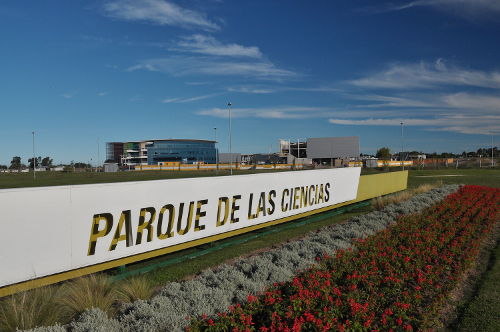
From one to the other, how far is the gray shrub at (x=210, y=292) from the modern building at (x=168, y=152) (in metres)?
123

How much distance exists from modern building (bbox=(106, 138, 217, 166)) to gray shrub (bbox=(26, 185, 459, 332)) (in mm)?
123172

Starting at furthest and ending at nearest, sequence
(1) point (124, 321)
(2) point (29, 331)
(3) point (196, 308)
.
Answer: (3) point (196, 308)
(1) point (124, 321)
(2) point (29, 331)

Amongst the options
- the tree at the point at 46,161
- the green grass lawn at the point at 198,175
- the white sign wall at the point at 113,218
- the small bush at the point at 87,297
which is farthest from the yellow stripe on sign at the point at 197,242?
the tree at the point at 46,161

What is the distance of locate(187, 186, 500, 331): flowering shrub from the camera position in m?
3.84

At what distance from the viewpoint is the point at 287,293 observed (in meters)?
4.70

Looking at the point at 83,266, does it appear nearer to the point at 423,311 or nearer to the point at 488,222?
the point at 423,311

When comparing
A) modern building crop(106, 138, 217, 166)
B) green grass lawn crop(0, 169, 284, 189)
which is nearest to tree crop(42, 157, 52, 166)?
modern building crop(106, 138, 217, 166)

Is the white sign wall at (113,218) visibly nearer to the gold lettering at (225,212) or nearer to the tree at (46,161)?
the gold lettering at (225,212)

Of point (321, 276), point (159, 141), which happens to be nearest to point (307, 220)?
point (321, 276)

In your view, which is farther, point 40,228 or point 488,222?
point 488,222

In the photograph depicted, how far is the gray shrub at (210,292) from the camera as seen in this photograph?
371 cm

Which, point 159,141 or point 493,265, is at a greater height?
point 159,141

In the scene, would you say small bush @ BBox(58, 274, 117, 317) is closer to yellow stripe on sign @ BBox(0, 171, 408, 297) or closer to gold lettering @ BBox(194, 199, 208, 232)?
yellow stripe on sign @ BBox(0, 171, 408, 297)

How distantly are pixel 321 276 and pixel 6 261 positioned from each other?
4567 millimetres
